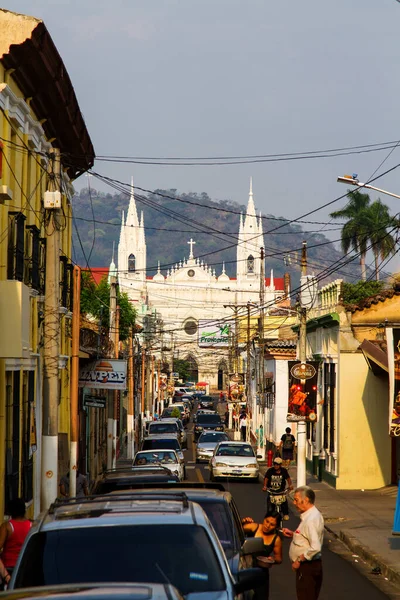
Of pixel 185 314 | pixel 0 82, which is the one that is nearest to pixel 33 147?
pixel 0 82

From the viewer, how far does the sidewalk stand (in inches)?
682

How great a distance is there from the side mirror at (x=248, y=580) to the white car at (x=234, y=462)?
1066 inches

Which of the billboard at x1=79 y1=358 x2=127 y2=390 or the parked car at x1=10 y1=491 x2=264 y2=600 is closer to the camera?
the parked car at x1=10 y1=491 x2=264 y2=600

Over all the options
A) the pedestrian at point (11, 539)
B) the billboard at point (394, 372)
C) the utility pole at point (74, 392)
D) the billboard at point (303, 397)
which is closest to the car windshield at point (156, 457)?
the billboard at point (303, 397)

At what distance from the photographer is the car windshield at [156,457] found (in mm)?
30269

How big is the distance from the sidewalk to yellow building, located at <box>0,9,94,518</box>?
19.6ft

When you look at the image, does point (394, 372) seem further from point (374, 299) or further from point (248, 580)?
point (248, 580)

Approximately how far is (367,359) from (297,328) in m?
12.2

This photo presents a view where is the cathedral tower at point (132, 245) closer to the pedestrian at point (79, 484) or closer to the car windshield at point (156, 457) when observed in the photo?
the car windshield at point (156, 457)

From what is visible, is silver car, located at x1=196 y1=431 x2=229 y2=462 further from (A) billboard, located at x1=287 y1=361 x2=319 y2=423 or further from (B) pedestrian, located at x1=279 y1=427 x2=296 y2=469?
(A) billboard, located at x1=287 y1=361 x2=319 y2=423

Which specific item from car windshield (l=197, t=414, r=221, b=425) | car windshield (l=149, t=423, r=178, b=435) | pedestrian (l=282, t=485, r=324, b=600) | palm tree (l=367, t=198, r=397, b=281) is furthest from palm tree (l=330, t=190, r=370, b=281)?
pedestrian (l=282, t=485, r=324, b=600)

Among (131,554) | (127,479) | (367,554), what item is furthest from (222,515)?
(367,554)

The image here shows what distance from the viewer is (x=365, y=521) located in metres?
23.4

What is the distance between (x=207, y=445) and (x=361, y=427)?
45.3 feet
